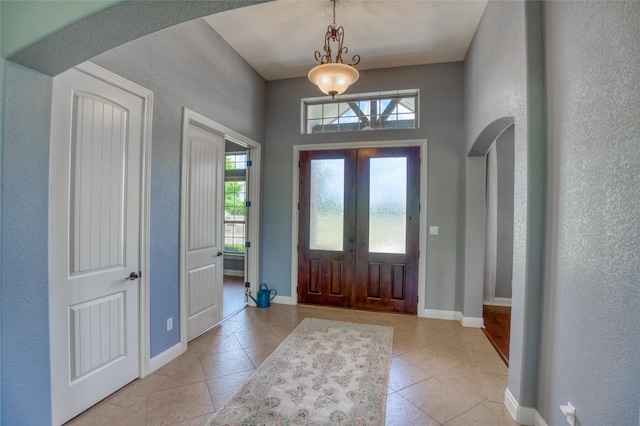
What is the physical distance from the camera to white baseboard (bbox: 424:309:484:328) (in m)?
3.55

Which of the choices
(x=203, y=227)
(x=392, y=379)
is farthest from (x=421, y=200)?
(x=203, y=227)

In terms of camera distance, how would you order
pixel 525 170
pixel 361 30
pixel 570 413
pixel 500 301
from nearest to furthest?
pixel 570 413 → pixel 525 170 → pixel 361 30 → pixel 500 301

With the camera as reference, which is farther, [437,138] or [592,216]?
[437,138]

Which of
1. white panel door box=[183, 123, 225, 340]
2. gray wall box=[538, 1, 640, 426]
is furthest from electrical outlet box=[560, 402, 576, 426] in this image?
white panel door box=[183, 123, 225, 340]

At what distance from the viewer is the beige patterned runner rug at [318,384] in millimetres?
1935

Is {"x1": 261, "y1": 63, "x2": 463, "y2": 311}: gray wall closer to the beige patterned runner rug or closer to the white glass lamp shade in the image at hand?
the beige patterned runner rug

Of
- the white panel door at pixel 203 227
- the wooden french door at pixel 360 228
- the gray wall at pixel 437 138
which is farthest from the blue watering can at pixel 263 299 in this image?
the gray wall at pixel 437 138

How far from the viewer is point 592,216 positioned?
1416 millimetres

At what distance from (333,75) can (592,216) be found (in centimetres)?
210

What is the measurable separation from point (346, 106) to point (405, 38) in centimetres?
119

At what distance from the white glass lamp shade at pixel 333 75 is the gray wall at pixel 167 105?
1290mm

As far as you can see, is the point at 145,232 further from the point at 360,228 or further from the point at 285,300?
the point at 360,228

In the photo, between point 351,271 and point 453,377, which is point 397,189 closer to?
point 351,271

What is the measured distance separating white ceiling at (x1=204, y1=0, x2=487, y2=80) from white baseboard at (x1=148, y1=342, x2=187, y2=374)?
3335 millimetres
